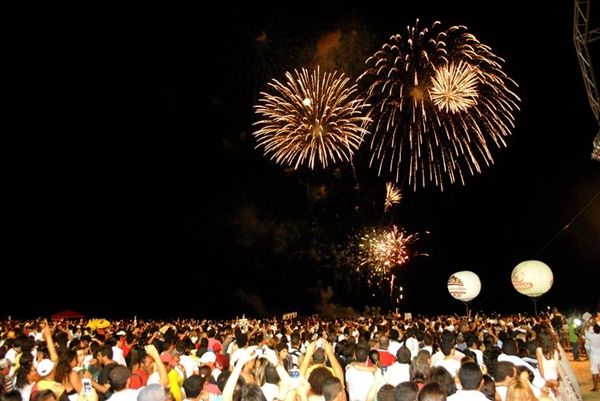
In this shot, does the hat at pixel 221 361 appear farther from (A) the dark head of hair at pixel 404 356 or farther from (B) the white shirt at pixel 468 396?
(B) the white shirt at pixel 468 396

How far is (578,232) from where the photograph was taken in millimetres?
41375

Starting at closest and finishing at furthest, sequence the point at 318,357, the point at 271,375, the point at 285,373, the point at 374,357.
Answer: the point at 285,373 → the point at 271,375 → the point at 318,357 → the point at 374,357

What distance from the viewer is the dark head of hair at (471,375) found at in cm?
454

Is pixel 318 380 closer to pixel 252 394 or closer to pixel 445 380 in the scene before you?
pixel 252 394

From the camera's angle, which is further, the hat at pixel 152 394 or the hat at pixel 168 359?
the hat at pixel 168 359

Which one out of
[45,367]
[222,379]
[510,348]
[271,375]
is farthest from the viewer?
[510,348]

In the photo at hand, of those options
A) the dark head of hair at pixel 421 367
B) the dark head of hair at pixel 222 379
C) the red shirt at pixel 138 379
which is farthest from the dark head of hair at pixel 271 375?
the dark head of hair at pixel 421 367

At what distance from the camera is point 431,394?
399 centimetres

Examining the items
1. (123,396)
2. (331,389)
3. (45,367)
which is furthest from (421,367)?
(45,367)

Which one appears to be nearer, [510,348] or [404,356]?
[510,348]

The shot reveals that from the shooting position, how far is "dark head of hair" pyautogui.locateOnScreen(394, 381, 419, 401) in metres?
4.11

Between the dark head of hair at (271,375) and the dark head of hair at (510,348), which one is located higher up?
the dark head of hair at (510,348)

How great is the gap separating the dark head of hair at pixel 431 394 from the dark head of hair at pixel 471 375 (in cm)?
59

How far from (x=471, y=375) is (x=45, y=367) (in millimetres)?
4839
